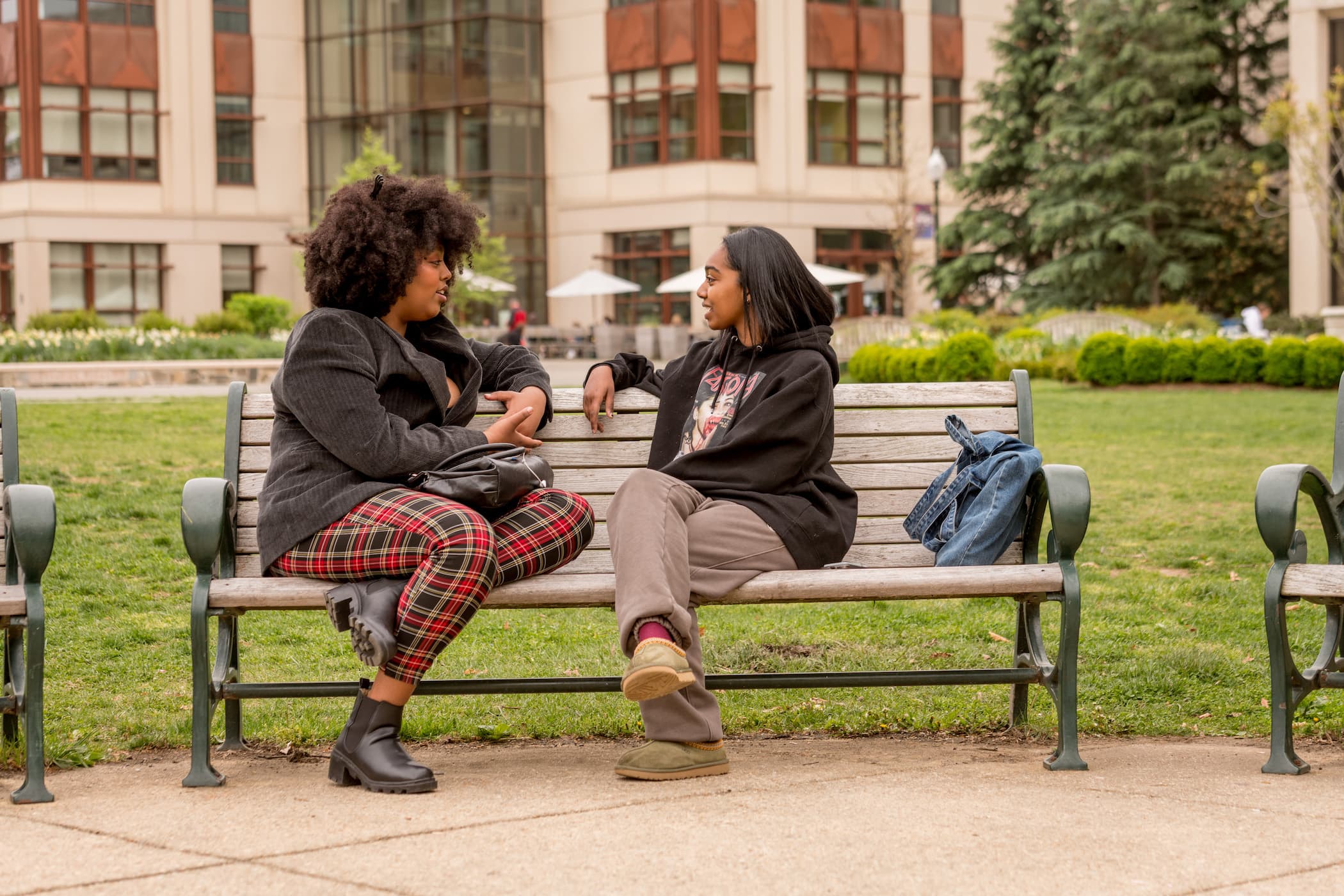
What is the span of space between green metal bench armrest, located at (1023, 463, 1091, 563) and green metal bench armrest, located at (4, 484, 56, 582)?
2.55 meters

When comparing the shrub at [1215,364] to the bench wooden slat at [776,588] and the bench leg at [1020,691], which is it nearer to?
the bench leg at [1020,691]

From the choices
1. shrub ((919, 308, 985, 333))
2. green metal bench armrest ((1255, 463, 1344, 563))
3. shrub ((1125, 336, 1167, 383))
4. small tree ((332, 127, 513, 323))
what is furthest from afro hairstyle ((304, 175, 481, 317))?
small tree ((332, 127, 513, 323))

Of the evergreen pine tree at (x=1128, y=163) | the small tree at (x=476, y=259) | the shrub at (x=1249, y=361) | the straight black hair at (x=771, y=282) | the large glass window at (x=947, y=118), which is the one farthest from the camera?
the large glass window at (x=947, y=118)

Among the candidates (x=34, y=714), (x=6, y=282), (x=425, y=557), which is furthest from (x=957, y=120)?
(x=34, y=714)

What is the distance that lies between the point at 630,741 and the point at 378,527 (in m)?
1.12

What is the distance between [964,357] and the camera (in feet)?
67.2

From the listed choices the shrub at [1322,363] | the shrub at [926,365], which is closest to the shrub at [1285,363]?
the shrub at [1322,363]

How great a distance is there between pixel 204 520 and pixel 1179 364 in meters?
18.2

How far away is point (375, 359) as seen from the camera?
432cm

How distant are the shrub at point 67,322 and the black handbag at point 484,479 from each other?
31.0 m

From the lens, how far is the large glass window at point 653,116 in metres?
43.7

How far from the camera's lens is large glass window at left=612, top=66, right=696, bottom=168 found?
143ft

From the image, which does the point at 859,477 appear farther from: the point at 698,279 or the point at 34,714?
the point at 698,279

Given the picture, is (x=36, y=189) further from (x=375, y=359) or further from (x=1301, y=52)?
(x=375, y=359)
